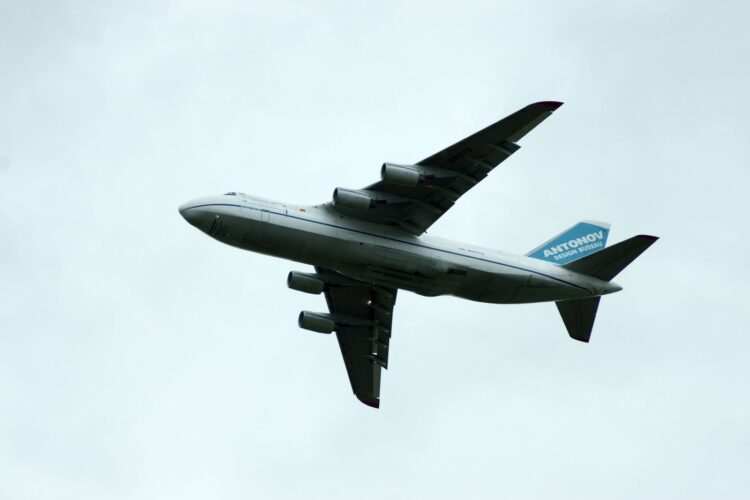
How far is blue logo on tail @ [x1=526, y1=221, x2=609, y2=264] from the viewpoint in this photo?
42000 millimetres

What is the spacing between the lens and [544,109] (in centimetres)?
3538

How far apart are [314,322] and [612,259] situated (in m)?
11.9

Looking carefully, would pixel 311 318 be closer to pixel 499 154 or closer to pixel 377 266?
pixel 377 266

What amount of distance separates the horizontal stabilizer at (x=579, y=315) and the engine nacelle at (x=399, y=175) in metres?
8.50

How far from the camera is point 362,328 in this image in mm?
44781

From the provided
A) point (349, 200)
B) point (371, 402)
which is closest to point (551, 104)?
point (349, 200)

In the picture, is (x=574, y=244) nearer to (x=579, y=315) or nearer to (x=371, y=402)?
(x=579, y=315)

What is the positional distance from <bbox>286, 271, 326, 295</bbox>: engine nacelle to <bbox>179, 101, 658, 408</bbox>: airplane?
0.04 meters

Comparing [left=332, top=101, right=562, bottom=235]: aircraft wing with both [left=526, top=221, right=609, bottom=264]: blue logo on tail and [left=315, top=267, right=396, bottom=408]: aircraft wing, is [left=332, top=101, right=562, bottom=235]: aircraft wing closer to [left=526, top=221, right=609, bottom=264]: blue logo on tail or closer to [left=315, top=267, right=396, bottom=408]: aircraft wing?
[left=526, top=221, right=609, bottom=264]: blue logo on tail

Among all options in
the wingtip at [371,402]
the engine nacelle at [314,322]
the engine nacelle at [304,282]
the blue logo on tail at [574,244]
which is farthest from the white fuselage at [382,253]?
the wingtip at [371,402]

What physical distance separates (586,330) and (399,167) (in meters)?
10.5

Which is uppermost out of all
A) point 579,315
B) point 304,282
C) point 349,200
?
point 349,200

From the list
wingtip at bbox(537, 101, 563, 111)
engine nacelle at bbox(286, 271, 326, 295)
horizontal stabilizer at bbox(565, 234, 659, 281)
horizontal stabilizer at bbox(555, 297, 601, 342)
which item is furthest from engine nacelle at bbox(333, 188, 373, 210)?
horizontal stabilizer at bbox(555, 297, 601, 342)

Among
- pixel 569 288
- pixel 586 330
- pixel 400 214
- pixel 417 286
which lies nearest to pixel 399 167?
pixel 400 214
